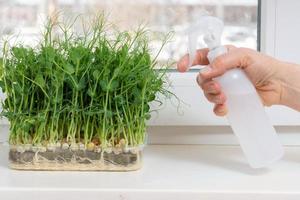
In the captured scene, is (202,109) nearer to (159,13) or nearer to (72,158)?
(159,13)

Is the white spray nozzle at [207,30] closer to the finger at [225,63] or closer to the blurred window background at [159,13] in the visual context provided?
the finger at [225,63]

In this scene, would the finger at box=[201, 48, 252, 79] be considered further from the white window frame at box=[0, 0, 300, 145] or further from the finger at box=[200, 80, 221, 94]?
the white window frame at box=[0, 0, 300, 145]

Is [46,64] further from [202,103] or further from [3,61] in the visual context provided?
[202,103]

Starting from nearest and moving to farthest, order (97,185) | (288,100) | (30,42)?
(97,185), (288,100), (30,42)

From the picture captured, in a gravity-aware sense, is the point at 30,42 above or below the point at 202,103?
above

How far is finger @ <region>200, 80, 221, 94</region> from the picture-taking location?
778 millimetres

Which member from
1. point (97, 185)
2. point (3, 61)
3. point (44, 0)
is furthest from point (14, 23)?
point (97, 185)

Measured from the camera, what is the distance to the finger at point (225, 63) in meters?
0.74

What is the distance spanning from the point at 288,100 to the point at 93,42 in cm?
38

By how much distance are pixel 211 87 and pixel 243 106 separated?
61 mm

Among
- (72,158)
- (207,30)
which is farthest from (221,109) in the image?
(72,158)

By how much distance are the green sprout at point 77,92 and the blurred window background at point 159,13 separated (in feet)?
0.85

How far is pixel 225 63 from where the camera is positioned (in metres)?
0.75

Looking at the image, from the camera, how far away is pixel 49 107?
787 mm
